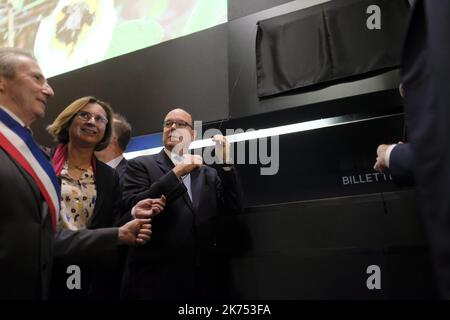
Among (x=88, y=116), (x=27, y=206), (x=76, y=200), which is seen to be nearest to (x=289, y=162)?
(x=88, y=116)

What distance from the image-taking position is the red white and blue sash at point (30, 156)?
132cm

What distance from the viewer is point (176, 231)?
6.97 ft

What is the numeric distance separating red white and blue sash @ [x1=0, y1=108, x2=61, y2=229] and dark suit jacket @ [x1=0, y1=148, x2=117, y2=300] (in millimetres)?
17

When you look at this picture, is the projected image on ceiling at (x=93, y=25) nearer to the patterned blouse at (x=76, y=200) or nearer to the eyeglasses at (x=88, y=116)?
the eyeglasses at (x=88, y=116)

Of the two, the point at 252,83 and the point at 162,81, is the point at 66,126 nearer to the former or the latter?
the point at 252,83

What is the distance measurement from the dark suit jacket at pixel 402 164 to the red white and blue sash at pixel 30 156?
0.94 metres

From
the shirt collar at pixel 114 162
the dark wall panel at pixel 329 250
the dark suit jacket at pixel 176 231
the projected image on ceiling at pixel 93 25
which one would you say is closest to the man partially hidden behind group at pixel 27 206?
the dark suit jacket at pixel 176 231

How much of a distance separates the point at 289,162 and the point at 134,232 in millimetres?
1986

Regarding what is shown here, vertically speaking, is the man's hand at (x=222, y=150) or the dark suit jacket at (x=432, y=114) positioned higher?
the man's hand at (x=222, y=150)

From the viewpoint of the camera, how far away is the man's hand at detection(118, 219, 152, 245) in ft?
5.42

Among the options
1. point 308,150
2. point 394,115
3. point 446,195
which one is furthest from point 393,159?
point 308,150

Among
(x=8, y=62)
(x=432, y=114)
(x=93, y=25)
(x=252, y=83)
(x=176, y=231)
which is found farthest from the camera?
(x=93, y=25)

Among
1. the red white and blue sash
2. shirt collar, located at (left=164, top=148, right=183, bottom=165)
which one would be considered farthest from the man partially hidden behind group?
shirt collar, located at (left=164, top=148, right=183, bottom=165)

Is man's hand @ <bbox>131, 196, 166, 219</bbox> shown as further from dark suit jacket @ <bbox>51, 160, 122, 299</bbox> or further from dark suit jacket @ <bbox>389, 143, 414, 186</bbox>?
dark suit jacket @ <bbox>389, 143, 414, 186</bbox>
